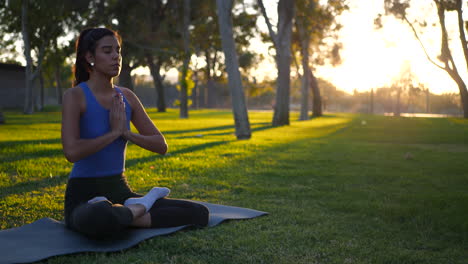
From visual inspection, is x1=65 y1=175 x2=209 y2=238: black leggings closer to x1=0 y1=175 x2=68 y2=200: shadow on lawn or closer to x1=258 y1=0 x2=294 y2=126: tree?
x1=0 y1=175 x2=68 y2=200: shadow on lawn

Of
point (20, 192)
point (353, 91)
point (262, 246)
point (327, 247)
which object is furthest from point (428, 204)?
point (353, 91)

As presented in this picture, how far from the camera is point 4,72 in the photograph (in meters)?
42.8

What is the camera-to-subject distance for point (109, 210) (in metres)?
3.98

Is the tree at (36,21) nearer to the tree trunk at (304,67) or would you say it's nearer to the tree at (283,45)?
the tree at (283,45)

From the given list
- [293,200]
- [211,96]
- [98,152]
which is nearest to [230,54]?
[293,200]

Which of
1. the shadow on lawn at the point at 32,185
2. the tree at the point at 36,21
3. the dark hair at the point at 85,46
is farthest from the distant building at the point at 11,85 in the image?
the dark hair at the point at 85,46

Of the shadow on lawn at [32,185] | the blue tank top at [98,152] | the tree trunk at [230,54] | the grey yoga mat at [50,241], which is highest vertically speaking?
the tree trunk at [230,54]

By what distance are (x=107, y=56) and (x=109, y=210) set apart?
1350 mm

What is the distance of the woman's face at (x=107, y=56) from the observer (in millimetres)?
4215

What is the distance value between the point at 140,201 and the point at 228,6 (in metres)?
11.7

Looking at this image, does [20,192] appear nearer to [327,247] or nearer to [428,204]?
[327,247]

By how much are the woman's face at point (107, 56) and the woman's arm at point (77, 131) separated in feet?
0.96

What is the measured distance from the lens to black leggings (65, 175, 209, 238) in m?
3.99

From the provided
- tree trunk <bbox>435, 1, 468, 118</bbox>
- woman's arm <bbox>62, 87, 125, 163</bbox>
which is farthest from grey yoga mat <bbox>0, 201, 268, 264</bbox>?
tree trunk <bbox>435, 1, 468, 118</bbox>
